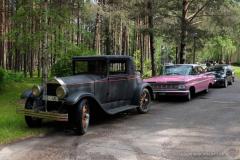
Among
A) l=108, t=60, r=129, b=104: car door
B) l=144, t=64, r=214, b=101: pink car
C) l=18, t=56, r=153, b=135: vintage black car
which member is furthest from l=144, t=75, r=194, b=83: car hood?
l=108, t=60, r=129, b=104: car door

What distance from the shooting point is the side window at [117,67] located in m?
12.1

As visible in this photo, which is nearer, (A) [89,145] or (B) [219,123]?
(A) [89,145]

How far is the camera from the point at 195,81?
17594 millimetres

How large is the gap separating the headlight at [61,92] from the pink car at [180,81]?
7193mm

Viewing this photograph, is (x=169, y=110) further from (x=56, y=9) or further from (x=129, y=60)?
(x=56, y=9)

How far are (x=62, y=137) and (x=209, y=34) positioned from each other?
21347 mm

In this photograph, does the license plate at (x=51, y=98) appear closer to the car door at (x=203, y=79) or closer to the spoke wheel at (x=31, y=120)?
the spoke wheel at (x=31, y=120)

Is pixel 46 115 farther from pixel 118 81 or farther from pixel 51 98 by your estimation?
pixel 118 81

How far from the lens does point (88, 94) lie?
10.5 meters

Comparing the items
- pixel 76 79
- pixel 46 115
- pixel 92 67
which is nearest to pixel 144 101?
pixel 92 67

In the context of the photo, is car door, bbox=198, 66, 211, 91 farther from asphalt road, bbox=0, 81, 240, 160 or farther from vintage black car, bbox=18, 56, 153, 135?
vintage black car, bbox=18, 56, 153, 135

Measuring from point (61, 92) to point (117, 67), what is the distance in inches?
108

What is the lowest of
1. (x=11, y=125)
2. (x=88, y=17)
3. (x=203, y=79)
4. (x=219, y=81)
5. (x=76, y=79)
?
(x=11, y=125)

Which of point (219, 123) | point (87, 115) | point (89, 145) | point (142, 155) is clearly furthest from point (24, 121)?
point (219, 123)
